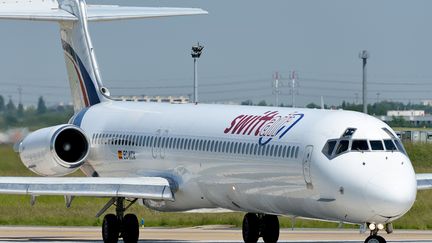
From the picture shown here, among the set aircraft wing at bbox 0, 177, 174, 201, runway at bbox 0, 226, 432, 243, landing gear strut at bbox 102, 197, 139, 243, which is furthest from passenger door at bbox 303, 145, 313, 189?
runway at bbox 0, 226, 432, 243

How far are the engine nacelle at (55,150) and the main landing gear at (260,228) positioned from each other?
5.41 metres

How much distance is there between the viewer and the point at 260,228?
112 feet

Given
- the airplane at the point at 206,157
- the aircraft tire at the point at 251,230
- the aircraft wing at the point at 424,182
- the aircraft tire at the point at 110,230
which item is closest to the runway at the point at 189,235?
the aircraft tire at the point at 251,230

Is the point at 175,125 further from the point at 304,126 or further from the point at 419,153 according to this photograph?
the point at 419,153

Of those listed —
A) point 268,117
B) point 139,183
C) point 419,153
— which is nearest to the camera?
point 268,117

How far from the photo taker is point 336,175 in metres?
26.6

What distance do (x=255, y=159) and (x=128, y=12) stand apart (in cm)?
1243

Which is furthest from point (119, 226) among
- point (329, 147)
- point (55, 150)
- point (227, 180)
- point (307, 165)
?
point (329, 147)

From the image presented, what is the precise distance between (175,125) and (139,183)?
7.77 feet

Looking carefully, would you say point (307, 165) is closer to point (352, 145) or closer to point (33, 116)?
point (352, 145)

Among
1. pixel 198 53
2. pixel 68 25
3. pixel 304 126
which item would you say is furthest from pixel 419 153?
pixel 304 126

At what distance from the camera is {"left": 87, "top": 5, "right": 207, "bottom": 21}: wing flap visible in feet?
135

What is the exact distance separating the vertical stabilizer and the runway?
397cm

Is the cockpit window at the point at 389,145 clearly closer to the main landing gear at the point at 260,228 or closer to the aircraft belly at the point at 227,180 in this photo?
the aircraft belly at the point at 227,180
